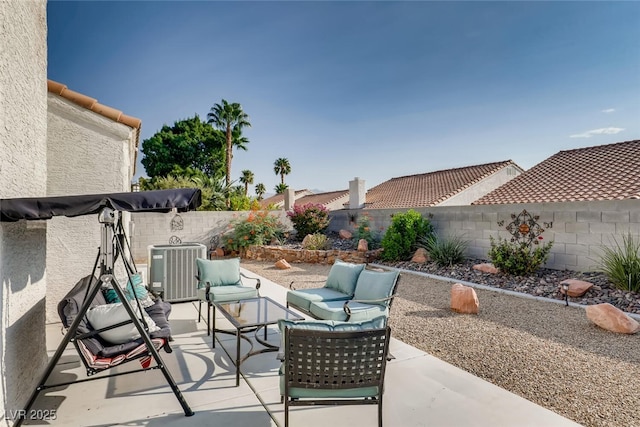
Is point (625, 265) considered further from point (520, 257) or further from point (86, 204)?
point (86, 204)

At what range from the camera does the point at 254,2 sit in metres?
8.73

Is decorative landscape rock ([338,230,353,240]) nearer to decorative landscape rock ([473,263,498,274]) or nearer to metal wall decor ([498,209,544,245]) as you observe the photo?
decorative landscape rock ([473,263,498,274])

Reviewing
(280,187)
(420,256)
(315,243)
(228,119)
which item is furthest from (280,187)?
(420,256)

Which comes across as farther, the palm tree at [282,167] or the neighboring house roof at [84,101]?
the palm tree at [282,167]

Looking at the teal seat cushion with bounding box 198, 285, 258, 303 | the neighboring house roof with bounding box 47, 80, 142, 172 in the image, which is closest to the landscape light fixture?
the teal seat cushion with bounding box 198, 285, 258, 303

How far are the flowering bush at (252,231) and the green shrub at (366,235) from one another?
12.7 ft

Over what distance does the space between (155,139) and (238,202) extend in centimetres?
1879

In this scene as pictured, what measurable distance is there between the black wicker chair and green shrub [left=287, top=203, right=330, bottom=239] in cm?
1306

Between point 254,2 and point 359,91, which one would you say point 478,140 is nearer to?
point 359,91

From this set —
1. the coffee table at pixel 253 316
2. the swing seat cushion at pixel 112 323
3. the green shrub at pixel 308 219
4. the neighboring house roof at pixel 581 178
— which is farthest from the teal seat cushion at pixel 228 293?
the neighboring house roof at pixel 581 178

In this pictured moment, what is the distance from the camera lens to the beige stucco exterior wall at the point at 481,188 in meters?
19.0

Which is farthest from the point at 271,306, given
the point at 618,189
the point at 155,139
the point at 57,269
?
the point at 155,139

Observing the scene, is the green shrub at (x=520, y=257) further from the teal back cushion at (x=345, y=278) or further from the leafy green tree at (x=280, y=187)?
the leafy green tree at (x=280, y=187)

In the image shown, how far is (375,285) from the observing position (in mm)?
4977
